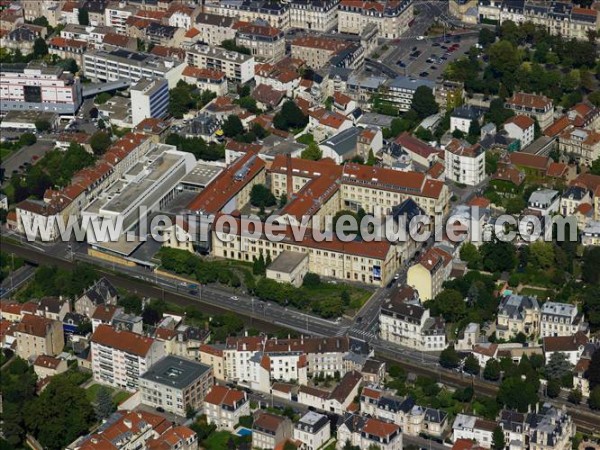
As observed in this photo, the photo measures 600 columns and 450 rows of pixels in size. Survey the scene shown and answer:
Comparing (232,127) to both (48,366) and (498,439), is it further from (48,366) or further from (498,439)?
(498,439)

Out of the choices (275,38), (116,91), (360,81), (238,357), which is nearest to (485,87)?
(360,81)

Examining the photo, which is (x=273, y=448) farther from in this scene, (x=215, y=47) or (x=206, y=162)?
(x=215, y=47)

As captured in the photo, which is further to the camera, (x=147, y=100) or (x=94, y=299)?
(x=147, y=100)

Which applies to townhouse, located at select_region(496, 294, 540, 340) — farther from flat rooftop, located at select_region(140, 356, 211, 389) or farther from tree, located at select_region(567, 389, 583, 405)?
flat rooftop, located at select_region(140, 356, 211, 389)

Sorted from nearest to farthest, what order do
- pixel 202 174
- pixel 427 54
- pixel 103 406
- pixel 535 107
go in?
pixel 103 406 → pixel 202 174 → pixel 535 107 → pixel 427 54

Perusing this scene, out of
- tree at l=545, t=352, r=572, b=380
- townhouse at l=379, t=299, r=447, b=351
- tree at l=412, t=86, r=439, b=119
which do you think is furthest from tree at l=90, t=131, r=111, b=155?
tree at l=545, t=352, r=572, b=380

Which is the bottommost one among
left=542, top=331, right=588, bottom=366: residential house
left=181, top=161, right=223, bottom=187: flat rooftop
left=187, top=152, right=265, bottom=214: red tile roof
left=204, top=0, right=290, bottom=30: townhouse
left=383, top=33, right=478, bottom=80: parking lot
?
left=181, top=161, right=223, bottom=187: flat rooftop

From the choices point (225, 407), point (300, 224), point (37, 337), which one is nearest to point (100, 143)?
point (300, 224)
